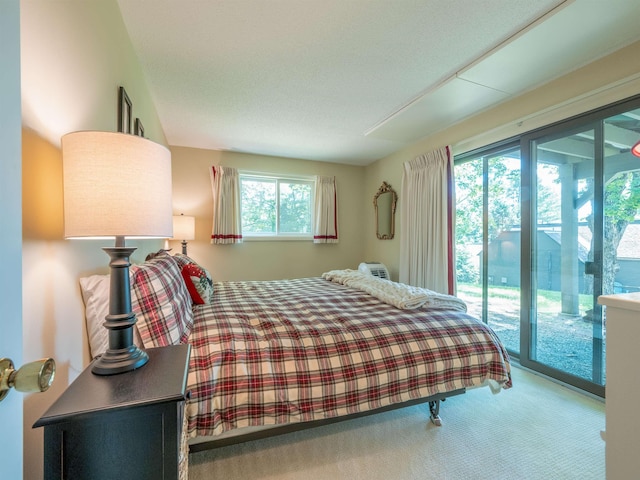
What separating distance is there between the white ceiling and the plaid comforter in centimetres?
181

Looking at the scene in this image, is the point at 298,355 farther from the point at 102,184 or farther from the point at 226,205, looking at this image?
the point at 226,205

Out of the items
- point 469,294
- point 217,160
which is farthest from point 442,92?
point 217,160

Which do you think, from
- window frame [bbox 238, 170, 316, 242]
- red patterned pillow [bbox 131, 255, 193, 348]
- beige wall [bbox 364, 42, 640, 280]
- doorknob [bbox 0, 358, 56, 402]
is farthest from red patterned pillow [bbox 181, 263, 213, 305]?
beige wall [bbox 364, 42, 640, 280]

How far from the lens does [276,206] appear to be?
14.3ft

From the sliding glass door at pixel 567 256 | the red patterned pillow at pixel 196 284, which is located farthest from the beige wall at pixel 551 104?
the red patterned pillow at pixel 196 284

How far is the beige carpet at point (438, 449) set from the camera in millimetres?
1325

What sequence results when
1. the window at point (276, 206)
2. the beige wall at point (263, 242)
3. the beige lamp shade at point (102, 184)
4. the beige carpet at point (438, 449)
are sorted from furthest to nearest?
the window at point (276, 206) < the beige wall at point (263, 242) < the beige carpet at point (438, 449) < the beige lamp shade at point (102, 184)

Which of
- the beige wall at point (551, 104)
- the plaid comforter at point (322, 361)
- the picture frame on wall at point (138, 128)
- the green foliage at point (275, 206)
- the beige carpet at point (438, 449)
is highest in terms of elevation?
the beige wall at point (551, 104)

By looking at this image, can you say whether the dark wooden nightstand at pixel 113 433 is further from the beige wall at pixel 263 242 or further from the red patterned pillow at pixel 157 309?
the beige wall at pixel 263 242

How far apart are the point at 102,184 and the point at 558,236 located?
9.87 ft

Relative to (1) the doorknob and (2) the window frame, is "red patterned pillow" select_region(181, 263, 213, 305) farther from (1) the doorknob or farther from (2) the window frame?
(2) the window frame

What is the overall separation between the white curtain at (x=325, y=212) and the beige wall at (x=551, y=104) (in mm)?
1330

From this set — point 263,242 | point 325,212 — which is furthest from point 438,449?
point 325,212

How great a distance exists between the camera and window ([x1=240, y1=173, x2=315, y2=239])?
4215 mm
